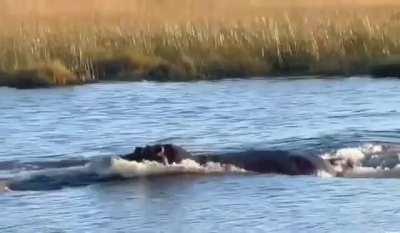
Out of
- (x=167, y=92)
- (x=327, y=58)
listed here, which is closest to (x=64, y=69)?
(x=167, y=92)

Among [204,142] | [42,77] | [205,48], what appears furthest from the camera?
[205,48]

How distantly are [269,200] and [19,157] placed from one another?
3.31 m

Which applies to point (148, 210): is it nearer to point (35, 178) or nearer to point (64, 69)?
point (35, 178)

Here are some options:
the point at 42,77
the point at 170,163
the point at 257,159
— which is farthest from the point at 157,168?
the point at 42,77

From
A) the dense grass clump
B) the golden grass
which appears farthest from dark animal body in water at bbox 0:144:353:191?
the golden grass

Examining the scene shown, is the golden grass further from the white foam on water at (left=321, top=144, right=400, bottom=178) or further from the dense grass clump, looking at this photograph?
the white foam on water at (left=321, top=144, right=400, bottom=178)

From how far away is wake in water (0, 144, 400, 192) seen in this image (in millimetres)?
11164

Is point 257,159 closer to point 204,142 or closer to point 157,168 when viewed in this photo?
point 157,168

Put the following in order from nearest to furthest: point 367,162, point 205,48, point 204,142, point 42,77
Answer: point 367,162 < point 204,142 < point 42,77 < point 205,48

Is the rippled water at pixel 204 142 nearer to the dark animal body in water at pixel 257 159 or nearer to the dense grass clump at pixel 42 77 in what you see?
the dark animal body in water at pixel 257 159

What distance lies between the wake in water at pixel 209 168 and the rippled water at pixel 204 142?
0.19 meters

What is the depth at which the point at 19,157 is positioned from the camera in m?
12.5

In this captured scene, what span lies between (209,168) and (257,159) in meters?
0.42

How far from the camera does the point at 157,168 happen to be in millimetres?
11438
